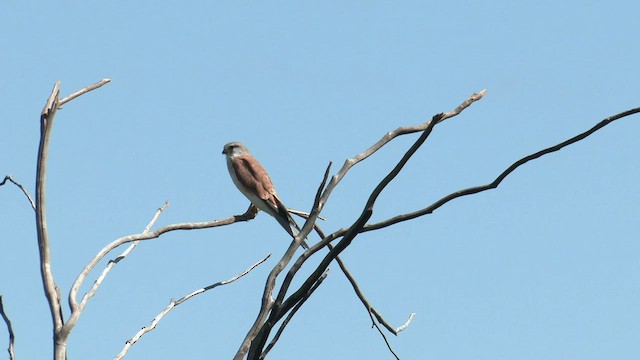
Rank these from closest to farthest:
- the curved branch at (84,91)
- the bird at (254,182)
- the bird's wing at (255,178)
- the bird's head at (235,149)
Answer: the curved branch at (84,91) < the bird at (254,182) < the bird's wing at (255,178) < the bird's head at (235,149)

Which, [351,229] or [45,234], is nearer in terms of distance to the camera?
[351,229]

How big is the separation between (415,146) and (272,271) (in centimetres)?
40

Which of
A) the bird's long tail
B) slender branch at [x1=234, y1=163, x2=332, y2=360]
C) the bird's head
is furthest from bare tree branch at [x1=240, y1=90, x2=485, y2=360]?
the bird's head

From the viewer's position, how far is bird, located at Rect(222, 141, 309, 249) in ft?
27.2

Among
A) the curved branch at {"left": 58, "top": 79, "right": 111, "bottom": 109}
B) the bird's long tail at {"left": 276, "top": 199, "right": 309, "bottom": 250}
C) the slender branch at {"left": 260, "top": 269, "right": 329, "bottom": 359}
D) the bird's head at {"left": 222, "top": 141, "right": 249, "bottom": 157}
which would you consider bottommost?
the slender branch at {"left": 260, "top": 269, "right": 329, "bottom": 359}

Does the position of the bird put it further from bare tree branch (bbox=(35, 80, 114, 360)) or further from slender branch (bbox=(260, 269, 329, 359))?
slender branch (bbox=(260, 269, 329, 359))

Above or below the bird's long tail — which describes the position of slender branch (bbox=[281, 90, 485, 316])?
below

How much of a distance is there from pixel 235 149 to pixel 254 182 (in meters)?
0.99

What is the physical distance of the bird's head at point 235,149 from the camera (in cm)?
984

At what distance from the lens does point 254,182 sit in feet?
29.5

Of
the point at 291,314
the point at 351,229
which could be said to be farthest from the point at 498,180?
the point at 291,314

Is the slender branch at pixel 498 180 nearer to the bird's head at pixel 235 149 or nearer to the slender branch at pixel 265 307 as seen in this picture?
the slender branch at pixel 265 307

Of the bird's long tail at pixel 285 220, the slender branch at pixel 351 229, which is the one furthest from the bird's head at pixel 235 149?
the slender branch at pixel 351 229

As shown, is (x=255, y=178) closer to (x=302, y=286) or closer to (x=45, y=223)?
(x=45, y=223)
